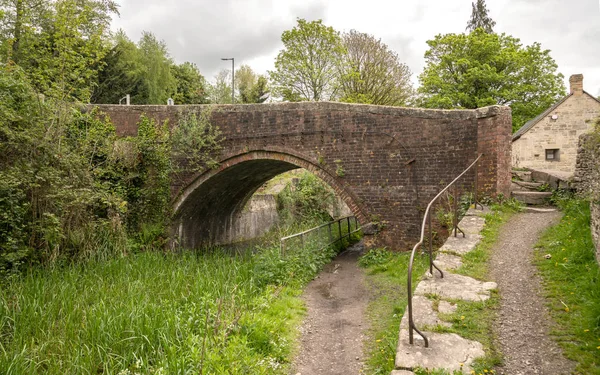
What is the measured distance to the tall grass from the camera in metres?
4.06

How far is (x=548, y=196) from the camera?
833 centimetres

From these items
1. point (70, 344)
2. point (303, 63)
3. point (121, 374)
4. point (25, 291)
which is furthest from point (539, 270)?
point (303, 63)

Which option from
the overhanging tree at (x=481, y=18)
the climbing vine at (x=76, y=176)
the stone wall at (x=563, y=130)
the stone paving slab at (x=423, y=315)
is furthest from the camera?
the overhanging tree at (x=481, y=18)

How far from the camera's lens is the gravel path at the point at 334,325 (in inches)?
179

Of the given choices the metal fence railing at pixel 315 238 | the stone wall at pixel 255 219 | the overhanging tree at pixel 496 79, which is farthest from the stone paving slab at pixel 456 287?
the overhanging tree at pixel 496 79

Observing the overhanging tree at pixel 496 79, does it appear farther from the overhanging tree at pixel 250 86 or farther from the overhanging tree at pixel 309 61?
the overhanging tree at pixel 250 86

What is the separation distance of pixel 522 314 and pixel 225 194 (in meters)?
11.2

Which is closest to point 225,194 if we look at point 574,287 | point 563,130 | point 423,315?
point 423,315

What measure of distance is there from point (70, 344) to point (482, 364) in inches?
173

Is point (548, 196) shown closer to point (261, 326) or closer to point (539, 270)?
point (539, 270)

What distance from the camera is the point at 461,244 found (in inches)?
233

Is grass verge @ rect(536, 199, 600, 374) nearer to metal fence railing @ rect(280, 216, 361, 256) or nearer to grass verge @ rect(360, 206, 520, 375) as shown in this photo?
grass verge @ rect(360, 206, 520, 375)

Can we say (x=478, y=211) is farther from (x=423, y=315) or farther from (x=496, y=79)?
(x=496, y=79)

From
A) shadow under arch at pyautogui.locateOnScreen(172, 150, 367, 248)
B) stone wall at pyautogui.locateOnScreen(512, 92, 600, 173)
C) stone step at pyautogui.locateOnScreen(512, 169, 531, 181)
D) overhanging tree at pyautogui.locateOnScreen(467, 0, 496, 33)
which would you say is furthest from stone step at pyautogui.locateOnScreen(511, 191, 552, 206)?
overhanging tree at pyautogui.locateOnScreen(467, 0, 496, 33)
